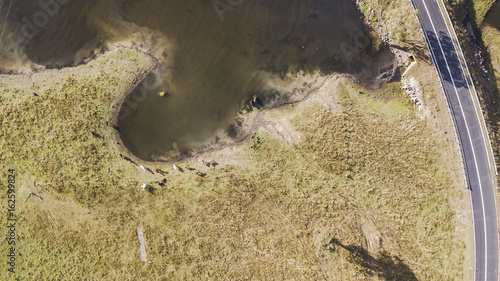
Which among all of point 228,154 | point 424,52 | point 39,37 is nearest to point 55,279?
point 228,154

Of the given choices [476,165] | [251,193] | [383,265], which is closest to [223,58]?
[251,193]

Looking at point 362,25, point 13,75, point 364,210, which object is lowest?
point 13,75

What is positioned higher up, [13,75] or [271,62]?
[271,62]

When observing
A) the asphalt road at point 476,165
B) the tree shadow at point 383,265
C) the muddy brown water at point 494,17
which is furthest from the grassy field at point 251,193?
the muddy brown water at point 494,17

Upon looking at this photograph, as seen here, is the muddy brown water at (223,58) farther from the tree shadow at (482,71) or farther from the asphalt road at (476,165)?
the tree shadow at (482,71)

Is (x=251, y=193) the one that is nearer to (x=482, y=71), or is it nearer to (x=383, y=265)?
(x=383, y=265)

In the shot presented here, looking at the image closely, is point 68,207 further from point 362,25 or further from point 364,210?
point 362,25

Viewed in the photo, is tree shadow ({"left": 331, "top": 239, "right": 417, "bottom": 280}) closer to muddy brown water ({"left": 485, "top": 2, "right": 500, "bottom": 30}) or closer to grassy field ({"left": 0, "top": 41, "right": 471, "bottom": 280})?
grassy field ({"left": 0, "top": 41, "right": 471, "bottom": 280})
